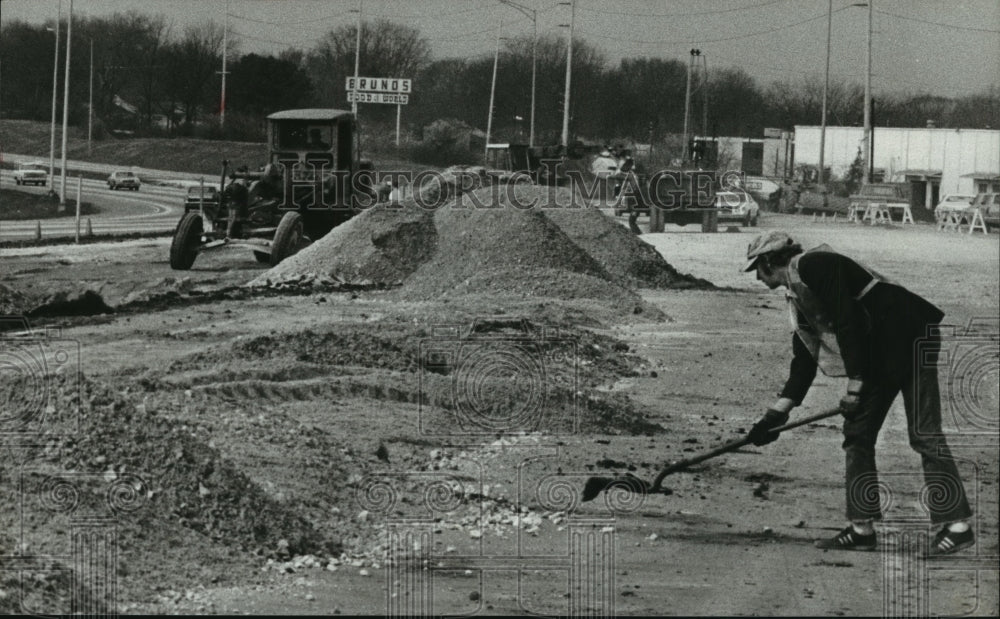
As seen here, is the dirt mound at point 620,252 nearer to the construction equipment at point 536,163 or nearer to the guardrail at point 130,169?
the construction equipment at point 536,163

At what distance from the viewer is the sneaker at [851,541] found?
25.6 ft

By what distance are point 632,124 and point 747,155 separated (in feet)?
52.5

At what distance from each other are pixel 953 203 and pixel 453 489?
29961 millimetres

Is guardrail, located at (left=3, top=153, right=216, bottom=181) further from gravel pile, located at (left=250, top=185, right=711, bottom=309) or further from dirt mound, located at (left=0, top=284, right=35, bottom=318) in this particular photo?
dirt mound, located at (left=0, top=284, right=35, bottom=318)

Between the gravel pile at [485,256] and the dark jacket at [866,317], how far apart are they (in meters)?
13.0

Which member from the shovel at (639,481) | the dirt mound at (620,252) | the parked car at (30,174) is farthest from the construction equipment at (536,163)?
the shovel at (639,481)

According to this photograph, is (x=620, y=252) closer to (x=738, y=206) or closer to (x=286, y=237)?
(x=286, y=237)

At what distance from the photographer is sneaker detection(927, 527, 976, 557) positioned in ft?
24.7

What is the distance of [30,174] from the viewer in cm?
4903

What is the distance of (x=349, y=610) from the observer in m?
6.85

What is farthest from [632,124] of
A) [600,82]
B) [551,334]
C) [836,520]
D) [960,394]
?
[836,520]

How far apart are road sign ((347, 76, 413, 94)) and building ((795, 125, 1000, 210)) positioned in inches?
371

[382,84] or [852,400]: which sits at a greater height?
[382,84]

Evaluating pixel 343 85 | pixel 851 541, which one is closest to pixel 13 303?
pixel 851 541
